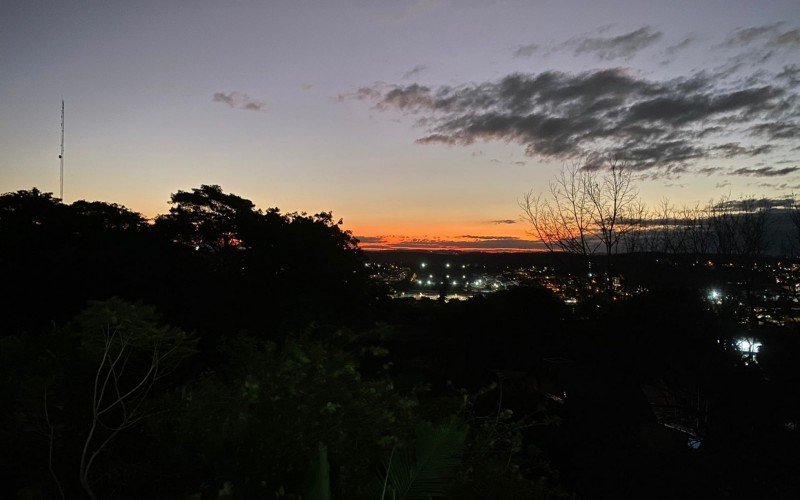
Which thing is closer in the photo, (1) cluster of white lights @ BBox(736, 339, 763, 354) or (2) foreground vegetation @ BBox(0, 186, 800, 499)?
(2) foreground vegetation @ BBox(0, 186, 800, 499)

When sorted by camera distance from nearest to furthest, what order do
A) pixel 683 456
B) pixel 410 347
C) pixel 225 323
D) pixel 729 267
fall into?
1. pixel 683 456
2. pixel 225 323
3. pixel 729 267
4. pixel 410 347

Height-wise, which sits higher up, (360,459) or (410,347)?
(360,459)

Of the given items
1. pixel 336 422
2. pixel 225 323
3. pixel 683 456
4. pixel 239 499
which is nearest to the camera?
pixel 239 499

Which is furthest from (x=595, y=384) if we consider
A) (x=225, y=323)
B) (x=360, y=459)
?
(x=225, y=323)

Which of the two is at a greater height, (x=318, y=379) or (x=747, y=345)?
(x=318, y=379)

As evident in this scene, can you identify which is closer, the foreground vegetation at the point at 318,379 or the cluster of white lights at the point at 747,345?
the foreground vegetation at the point at 318,379

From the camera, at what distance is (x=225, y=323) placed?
16000mm

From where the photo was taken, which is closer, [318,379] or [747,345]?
[318,379]

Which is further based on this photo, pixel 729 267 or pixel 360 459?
pixel 729 267

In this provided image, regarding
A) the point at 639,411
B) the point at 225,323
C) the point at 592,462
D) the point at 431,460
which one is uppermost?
the point at 431,460

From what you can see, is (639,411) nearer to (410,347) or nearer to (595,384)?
(595,384)

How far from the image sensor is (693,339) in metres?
13.5

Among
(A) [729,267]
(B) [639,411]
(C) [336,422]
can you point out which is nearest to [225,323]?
(C) [336,422]

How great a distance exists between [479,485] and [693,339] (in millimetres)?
11047
